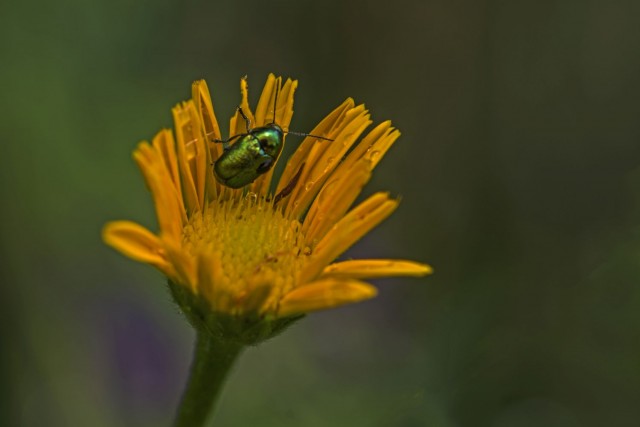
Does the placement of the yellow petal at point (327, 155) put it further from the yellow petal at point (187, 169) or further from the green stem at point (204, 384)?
the green stem at point (204, 384)

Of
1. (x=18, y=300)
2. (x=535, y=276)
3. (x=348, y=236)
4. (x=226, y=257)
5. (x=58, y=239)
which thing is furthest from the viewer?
(x=535, y=276)

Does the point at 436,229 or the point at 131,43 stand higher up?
the point at 131,43

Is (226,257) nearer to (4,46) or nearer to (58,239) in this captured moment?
(58,239)

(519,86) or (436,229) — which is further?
(519,86)

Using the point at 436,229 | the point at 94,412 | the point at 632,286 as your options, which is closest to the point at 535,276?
the point at 436,229

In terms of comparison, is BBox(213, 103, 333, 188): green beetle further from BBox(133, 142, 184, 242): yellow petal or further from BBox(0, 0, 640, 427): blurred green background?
BBox(0, 0, 640, 427): blurred green background

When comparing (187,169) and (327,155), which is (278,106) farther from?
(187,169)
